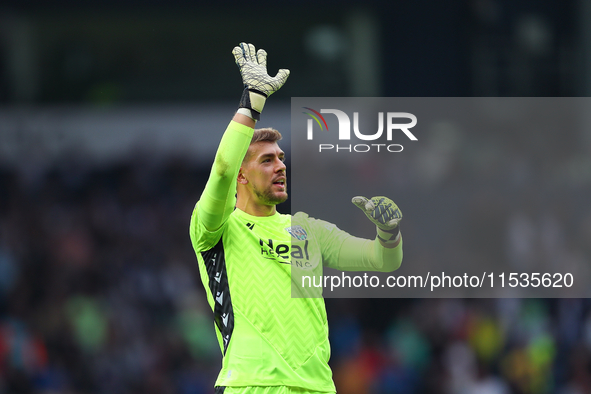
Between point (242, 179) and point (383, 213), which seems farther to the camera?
point (242, 179)

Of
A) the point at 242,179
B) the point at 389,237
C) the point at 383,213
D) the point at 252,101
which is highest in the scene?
the point at 252,101

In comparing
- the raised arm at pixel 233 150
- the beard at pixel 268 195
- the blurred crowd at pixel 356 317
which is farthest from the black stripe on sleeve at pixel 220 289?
the blurred crowd at pixel 356 317

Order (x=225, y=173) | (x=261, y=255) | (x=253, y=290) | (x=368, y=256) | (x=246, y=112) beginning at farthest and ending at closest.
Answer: (x=368, y=256), (x=261, y=255), (x=253, y=290), (x=246, y=112), (x=225, y=173)

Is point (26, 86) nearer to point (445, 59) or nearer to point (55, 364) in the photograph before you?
point (55, 364)

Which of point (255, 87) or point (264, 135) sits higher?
point (255, 87)

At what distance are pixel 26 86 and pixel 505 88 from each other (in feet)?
29.7

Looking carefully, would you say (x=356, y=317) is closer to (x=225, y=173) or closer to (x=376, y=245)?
(x=376, y=245)

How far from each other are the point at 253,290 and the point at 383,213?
1.00 meters

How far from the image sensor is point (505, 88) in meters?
14.4

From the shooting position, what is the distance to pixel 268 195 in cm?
516

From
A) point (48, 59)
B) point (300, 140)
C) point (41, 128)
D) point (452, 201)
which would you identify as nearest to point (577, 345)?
point (452, 201)

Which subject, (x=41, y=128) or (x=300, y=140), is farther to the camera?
(x=41, y=128)

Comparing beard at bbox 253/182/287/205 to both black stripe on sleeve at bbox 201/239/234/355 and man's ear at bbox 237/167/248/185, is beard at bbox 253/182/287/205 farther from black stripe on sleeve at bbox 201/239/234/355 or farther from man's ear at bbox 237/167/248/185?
black stripe on sleeve at bbox 201/239/234/355

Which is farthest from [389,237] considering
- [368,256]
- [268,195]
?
[268,195]
